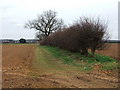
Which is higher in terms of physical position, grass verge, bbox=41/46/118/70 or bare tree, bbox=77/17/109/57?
bare tree, bbox=77/17/109/57

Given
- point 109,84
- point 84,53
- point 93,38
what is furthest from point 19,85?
point 84,53

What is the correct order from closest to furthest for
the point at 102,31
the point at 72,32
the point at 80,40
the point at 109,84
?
the point at 109,84 < the point at 102,31 < the point at 80,40 < the point at 72,32

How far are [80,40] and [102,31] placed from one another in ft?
8.01

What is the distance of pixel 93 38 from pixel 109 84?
12.7 metres

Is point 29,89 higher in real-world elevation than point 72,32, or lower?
lower

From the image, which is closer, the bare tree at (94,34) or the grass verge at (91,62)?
the grass verge at (91,62)

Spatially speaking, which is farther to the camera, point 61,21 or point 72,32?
point 61,21

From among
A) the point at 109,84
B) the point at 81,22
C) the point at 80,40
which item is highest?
the point at 81,22

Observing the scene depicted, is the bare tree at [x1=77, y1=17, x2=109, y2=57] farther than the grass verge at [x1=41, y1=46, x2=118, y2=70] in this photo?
Yes

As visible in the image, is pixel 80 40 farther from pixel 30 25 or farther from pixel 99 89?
pixel 30 25

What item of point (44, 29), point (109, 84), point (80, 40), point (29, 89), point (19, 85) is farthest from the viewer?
point (44, 29)

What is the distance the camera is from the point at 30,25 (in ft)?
269

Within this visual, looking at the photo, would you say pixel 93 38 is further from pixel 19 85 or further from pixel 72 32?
pixel 19 85

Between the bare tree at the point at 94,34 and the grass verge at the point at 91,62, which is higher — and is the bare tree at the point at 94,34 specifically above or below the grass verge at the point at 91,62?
above
